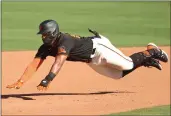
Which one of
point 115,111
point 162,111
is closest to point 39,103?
point 115,111

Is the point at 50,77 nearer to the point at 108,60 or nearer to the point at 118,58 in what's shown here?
the point at 108,60

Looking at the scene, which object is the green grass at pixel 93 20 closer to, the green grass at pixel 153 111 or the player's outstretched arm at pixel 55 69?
the player's outstretched arm at pixel 55 69

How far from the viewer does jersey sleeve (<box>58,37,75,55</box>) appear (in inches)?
306

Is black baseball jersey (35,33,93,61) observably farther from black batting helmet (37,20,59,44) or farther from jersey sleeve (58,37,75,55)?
black batting helmet (37,20,59,44)

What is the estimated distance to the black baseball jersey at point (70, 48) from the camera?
310 inches

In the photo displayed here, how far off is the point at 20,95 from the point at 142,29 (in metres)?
8.76

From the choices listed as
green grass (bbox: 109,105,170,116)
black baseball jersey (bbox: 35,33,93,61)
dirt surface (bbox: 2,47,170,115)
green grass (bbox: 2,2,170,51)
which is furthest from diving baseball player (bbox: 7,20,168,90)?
green grass (bbox: 2,2,170,51)

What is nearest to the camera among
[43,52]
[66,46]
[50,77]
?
[50,77]

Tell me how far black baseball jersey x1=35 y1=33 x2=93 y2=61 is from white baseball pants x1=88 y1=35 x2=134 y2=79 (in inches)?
5.7

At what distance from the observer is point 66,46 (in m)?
7.88

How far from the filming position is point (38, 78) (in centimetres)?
983

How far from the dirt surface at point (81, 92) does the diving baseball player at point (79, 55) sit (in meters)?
0.35

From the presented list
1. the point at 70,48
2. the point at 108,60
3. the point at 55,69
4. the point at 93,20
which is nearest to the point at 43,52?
the point at 70,48

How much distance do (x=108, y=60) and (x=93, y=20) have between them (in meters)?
9.33
